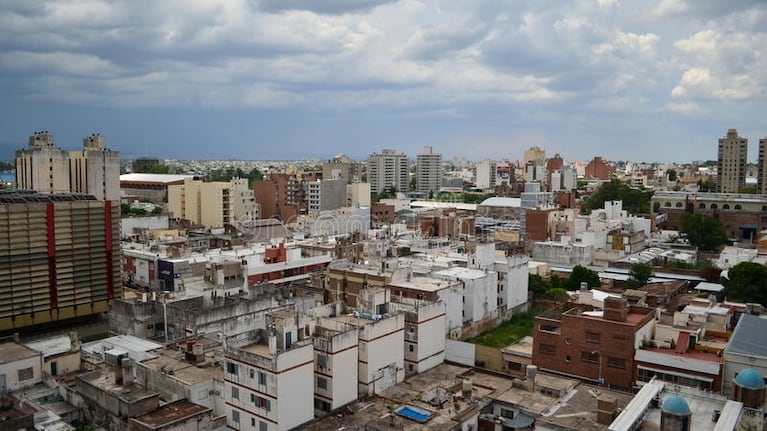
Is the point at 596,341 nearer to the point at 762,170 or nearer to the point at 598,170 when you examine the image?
the point at 762,170

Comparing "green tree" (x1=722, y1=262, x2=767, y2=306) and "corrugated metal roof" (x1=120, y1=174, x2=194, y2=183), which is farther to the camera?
"corrugated metal roof" (x1=120, y1=174, x2=194, y2=183)

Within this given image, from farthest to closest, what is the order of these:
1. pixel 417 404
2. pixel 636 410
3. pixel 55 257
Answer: pixel 55 257 → pixel 417 404 → pixel 636 410

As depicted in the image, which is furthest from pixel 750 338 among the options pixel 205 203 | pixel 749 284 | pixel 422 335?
pixel 205 203

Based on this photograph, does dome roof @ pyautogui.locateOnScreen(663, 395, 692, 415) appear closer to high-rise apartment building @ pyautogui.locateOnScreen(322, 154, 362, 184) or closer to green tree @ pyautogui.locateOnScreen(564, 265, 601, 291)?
green tree @ pyautogui.locateOnScreen(564, 265, 601, 291)

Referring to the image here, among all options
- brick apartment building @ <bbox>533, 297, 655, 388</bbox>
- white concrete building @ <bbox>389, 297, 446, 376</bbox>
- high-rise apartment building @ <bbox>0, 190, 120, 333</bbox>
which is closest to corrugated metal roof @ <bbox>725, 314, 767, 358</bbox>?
brick apartment building @ <bbox>533, 297, 655, 388</bbox>

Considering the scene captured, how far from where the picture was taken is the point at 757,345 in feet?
69.5

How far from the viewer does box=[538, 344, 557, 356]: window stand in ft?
85.6

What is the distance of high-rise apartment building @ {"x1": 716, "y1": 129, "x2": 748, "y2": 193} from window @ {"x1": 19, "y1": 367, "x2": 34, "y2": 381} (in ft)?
369

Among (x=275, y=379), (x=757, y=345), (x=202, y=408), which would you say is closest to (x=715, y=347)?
(x=757, y=345)

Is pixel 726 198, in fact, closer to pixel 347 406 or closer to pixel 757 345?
pixel 757 345

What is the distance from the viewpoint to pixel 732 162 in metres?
108

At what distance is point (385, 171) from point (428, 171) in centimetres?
989

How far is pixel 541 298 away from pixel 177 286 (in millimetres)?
23835

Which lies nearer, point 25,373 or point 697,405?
point 697,405
